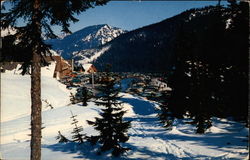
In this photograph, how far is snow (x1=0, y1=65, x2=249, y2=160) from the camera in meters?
12.5

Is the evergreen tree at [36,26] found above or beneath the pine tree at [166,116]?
above

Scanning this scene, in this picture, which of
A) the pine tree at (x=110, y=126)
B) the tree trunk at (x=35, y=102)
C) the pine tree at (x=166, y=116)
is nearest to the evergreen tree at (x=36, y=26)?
the tree trunk at (x=35, y=102)

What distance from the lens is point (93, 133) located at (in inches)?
727

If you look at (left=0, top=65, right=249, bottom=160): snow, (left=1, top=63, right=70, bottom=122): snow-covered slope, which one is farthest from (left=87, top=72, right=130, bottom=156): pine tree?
(left=1, top=63, right=70, bottom=122): snow-covered slope

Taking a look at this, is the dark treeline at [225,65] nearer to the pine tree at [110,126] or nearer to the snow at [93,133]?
the snow at [93,133]

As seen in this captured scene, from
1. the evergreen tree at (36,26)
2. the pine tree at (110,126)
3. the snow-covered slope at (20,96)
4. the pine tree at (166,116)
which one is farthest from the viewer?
the snow-covered slope at (20,96)

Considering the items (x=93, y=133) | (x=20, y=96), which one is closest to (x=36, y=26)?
(x=93, y=133)

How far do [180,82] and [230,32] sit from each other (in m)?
12.1

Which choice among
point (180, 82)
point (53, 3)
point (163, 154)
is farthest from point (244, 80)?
point (180, 82)

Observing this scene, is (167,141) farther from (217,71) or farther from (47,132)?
(47,132)

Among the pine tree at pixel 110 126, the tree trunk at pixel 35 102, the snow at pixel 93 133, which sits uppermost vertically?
the tree trunk at pixel 35 102

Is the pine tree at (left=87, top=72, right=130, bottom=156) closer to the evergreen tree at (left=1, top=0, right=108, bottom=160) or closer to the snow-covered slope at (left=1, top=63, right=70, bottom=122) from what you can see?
the evergreen tree at (left=1, top=0, right=108, bottom=160)

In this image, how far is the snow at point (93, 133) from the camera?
12500mm

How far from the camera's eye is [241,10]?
863 cm
